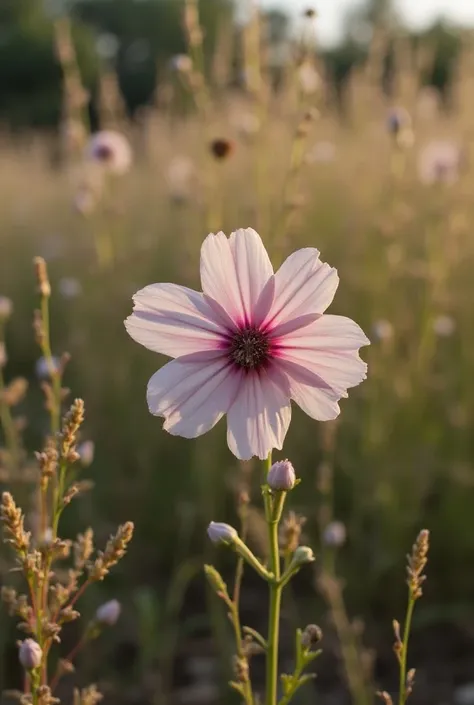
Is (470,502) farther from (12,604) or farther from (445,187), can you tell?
(12,604)

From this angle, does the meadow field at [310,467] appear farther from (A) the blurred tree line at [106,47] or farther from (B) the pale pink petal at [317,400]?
(A) the blurred tree line at [106,47]

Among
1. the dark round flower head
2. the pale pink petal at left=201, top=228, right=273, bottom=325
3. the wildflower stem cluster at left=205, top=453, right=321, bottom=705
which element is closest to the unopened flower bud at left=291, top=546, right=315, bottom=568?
the wildflower stem cluster at left=205, top=453, right=321, bottom=705

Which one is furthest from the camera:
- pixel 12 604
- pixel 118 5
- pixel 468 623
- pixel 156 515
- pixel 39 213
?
pixel 118 5

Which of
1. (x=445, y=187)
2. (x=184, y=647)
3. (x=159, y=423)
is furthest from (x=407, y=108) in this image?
(x=184, y=647)

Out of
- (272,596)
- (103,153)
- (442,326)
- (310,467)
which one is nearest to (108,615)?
(272,596)

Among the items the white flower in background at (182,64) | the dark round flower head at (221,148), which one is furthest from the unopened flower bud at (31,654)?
the white flower in background at (182,64)

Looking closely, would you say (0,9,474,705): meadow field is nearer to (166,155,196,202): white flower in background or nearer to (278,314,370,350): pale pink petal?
(166,155,196,202): white flower in background

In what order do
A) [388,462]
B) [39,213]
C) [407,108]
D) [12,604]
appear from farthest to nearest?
[39,213]
[407,108]
[388,462]
[12,604]
